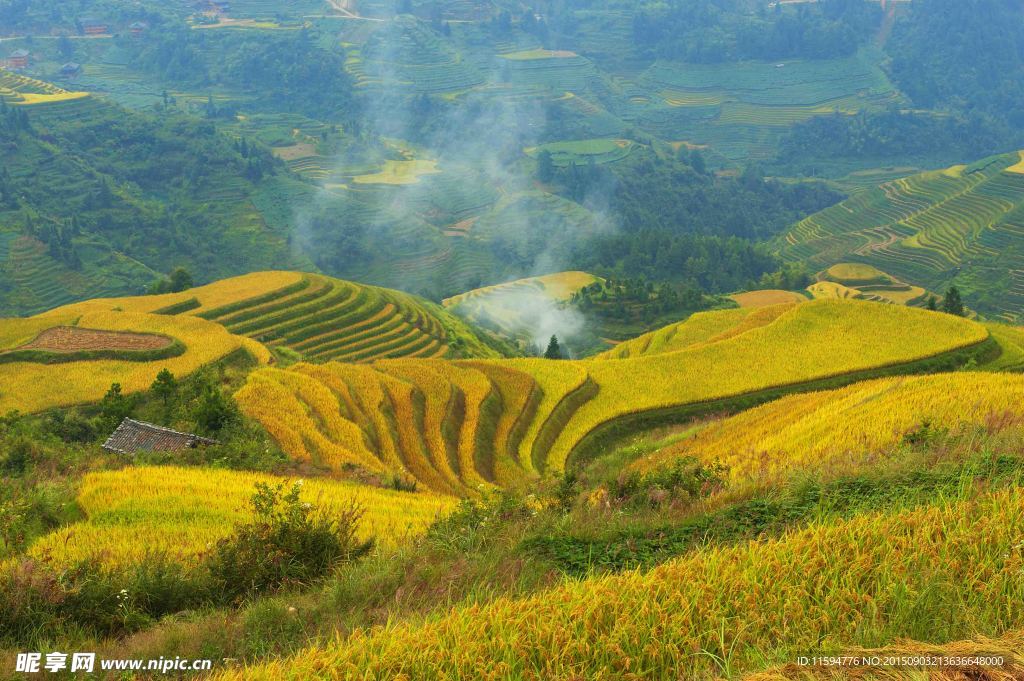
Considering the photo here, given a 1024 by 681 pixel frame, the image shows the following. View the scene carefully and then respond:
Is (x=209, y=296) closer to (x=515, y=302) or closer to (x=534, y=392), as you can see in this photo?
(x=534, y=392)

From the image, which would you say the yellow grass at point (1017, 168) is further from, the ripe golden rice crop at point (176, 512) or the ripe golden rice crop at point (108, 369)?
the ripe golden rice crop at point (176, 512)

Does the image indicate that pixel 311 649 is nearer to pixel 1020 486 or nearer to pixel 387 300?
pixel 1020 486

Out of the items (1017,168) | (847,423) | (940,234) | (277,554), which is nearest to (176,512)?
(277,554)

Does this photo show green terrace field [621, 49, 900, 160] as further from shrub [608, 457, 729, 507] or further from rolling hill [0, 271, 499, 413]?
shrub [608, 457, 729, 507]

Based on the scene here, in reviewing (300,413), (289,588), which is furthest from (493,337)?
(289,588)

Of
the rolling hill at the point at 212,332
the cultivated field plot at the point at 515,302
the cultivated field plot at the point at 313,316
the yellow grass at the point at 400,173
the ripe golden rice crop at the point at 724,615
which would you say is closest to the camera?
the ripe golden rice crop at the point at 724,615

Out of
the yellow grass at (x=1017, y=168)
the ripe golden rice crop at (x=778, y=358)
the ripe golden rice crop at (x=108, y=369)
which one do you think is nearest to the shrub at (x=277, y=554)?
the ripe golden rice crop at (x=778, y=358)
